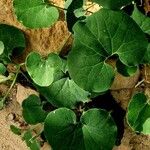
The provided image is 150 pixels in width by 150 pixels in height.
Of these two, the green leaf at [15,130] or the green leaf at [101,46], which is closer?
the green leaf at [101,46]

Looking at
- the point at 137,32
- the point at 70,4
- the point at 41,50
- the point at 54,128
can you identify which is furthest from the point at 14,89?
the point at 137,32

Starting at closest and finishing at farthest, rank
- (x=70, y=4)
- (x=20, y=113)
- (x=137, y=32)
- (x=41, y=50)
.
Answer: (x=137, y=32)
(x=70, y=4)
(x=41, y=50)
(x=20, y=113)

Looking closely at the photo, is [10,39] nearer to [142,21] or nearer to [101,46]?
[101,46]

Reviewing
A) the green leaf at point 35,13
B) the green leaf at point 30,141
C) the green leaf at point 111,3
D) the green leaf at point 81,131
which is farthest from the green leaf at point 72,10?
the green leaf at point 30,141

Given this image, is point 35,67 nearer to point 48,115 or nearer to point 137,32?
point 48,115

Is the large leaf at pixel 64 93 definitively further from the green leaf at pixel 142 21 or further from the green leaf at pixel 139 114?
the green leaf at pixel 142 21

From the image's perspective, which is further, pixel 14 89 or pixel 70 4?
pixel 14 89
